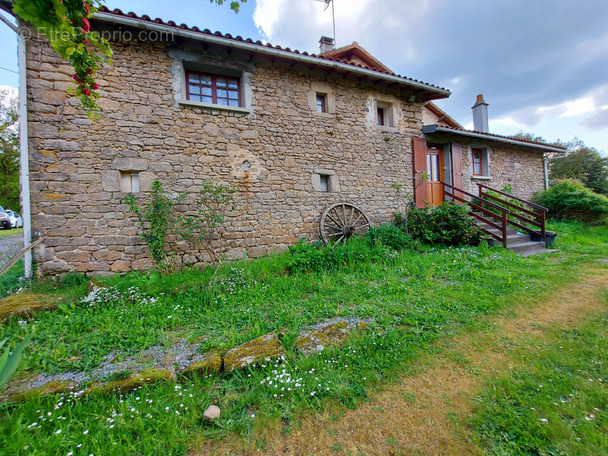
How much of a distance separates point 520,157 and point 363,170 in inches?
311

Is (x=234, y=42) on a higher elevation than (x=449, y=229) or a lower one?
higher

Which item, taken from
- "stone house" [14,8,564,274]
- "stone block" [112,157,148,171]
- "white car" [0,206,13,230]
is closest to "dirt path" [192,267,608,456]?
"stone house" [14,8,564,274]

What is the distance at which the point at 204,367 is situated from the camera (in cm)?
→ 206

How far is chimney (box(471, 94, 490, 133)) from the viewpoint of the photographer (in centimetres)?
1048

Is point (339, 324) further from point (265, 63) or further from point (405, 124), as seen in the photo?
point (405, 124)

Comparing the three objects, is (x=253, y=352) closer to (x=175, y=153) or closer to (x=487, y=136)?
(x=175, y=153)

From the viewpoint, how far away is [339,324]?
2555mm

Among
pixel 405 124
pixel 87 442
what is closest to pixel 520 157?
pixel 405 124

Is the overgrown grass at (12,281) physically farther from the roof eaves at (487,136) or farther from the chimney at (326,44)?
the roof eaves at (487,136)

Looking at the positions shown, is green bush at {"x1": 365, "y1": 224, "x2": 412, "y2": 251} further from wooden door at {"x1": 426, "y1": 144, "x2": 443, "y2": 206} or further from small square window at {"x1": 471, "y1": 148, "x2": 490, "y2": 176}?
small square window at {"x1": 471, "y1": 148, "x2": 490, "y2": 176}

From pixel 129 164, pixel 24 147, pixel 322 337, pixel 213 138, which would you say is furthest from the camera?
pixel 213 138

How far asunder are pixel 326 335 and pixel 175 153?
460 cm

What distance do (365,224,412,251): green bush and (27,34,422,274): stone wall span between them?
2.95 feet

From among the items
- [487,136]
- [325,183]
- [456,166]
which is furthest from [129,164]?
[487,136]
